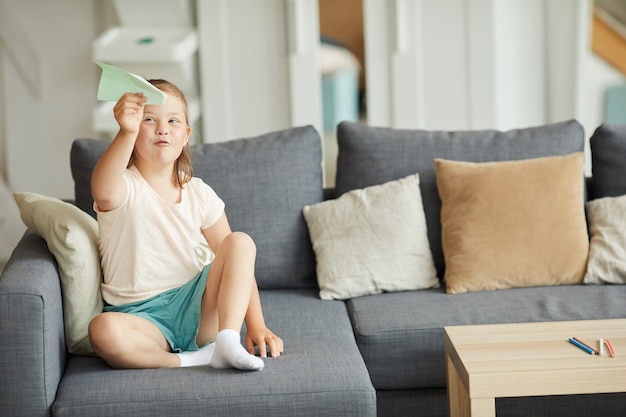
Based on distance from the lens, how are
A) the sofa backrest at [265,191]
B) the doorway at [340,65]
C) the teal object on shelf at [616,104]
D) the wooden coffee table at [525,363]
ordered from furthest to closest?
the teal object on shelf at [616,104] < the doorway at [340,65] < the sofa backrest at [265,191] < the wooden coffee table at [525,363]

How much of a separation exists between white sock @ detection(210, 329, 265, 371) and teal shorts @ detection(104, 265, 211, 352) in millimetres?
185

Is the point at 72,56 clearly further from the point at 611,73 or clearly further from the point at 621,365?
the point at 621,365

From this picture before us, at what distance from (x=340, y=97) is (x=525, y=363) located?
2577mm

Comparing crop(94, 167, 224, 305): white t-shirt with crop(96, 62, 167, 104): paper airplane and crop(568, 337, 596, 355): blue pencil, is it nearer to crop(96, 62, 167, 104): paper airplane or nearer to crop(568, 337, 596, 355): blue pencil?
crop(96, 62, 167, 104): paper airplane

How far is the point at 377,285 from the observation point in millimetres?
2705

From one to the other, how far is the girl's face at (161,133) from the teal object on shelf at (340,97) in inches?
81.1

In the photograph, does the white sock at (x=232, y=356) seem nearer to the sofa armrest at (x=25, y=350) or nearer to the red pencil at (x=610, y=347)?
the sofa armrest at (x=25, y=350)

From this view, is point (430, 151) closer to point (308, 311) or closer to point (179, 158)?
point (308, 311)

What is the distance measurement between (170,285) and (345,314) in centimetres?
51

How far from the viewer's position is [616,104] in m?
4.51

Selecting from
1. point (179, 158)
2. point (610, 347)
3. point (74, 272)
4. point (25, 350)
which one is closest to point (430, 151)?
point (179, 158)

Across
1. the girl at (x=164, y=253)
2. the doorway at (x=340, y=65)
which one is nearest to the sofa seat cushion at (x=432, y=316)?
the girl at (x=164, y=253)

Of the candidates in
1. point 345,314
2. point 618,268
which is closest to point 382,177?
Result: point 345,314

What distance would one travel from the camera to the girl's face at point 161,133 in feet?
7.50
